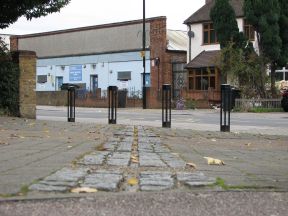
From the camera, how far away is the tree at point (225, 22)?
34.2 m

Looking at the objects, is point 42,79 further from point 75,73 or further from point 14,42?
point 14,42

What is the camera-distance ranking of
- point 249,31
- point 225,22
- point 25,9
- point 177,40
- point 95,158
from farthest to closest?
point 177,40 → point 249,31 → point 225,22 → point 25,9 → point 95,158

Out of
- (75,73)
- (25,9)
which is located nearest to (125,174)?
(25,9)

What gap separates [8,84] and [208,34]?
27464 mm

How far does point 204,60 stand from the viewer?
4050 centimetres

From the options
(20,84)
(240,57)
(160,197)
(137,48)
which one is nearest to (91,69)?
(137,48)

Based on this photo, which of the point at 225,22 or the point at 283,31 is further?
the point at 225,22

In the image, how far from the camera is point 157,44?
43719 mm

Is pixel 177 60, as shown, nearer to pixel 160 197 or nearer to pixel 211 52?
pixel 211 52

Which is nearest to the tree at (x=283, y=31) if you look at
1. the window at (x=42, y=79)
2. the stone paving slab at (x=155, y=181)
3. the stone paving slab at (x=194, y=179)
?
the window at (x=42, y=79)

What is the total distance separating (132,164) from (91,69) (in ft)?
143

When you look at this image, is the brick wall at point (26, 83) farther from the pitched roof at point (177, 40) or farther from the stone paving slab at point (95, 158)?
the pitched roof at point (177, 40)

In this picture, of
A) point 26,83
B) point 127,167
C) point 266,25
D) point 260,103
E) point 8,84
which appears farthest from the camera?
point 260,103

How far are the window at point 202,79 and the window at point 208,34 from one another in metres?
2.48
